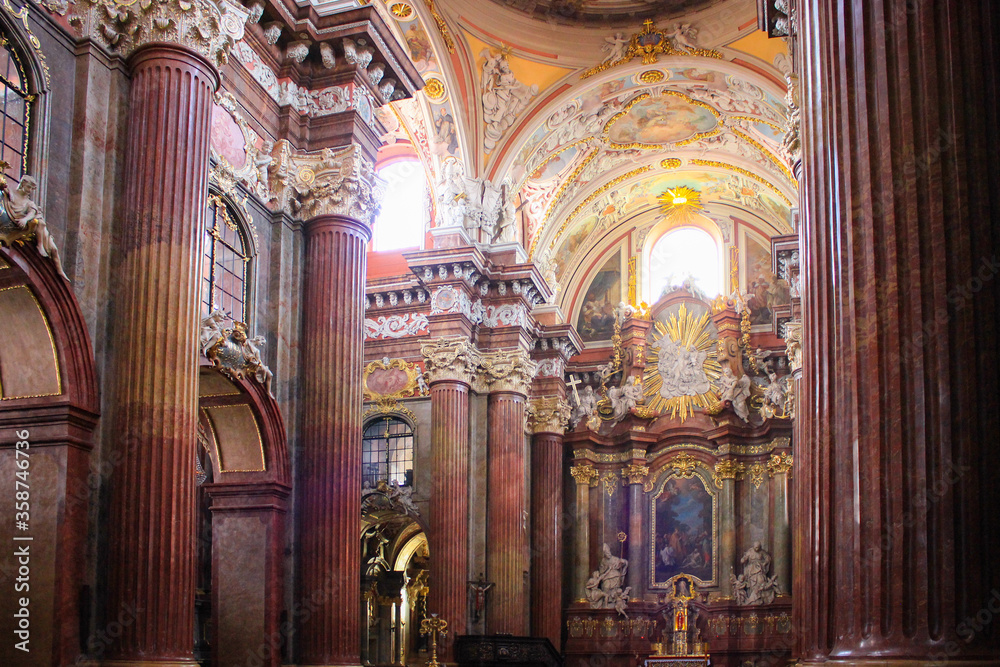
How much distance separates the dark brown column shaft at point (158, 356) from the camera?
10.4 metres

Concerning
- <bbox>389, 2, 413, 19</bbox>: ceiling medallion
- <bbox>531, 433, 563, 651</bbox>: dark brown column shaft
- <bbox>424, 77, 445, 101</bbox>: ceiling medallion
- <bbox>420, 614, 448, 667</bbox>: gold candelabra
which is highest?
<bbox>389, 2, 413, 19</bbox>: ceiling medallion

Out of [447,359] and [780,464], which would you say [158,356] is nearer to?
[447,359]

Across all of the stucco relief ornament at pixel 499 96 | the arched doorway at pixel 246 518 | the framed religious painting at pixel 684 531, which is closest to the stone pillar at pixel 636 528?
the framed religious painting at pixel 684 531

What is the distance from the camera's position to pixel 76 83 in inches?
444

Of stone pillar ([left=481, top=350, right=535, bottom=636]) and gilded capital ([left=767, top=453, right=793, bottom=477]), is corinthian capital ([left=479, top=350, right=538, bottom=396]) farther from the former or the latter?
gilded capital ([left=767, top=453, right=793, bottom=477])

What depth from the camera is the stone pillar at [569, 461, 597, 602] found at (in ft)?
97.8

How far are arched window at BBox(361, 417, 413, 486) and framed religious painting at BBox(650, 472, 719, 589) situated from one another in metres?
8.10

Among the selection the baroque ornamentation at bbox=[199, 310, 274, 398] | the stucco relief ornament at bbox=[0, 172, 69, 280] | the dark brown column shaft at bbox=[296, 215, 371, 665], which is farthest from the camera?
the dark brown column shaft at bbox=[296, 215, 371, 665]

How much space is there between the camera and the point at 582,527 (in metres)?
30.2

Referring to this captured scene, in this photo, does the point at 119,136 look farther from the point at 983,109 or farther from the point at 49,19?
the point at 983,109

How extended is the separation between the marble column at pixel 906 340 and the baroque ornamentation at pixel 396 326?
19.7 m

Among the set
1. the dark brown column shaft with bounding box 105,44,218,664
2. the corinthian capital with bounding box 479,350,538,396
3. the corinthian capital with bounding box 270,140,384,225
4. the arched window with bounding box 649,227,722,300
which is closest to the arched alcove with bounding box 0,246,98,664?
the dark brown column shaft with bounding box 105,44,218,664

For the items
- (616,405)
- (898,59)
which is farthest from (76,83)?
(616,405)

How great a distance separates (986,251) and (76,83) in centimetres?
909
